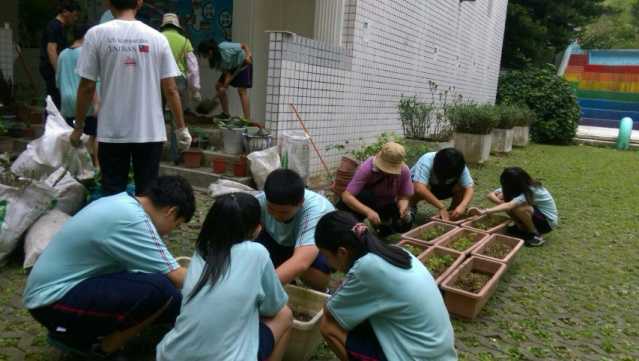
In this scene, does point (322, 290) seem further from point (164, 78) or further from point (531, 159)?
point (531, 159)

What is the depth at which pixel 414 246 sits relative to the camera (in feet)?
14.1

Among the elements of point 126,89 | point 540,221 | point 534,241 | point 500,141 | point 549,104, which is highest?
point 549,104

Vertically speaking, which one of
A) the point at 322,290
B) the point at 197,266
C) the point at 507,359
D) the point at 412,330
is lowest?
the point at 507,359

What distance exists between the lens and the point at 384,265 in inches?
87.7

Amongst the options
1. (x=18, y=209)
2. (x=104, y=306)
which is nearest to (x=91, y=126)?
(x=18, y=209)

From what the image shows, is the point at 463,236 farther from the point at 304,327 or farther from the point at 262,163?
the point at 304,327

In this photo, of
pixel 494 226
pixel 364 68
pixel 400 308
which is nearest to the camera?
pixel 400 308

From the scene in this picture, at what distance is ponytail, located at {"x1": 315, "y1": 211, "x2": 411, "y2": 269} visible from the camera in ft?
7.47

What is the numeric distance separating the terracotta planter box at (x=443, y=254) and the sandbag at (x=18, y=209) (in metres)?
2.84

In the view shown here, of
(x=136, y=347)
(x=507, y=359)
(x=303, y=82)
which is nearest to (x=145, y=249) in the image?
(x=136, y=347)

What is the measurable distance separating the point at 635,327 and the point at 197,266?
3.17 meters

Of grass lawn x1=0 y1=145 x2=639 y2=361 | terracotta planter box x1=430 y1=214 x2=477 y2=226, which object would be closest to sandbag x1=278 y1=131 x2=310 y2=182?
grass lawn x1=0 y1=145 x2=639 y2=361

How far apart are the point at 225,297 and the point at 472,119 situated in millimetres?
8500

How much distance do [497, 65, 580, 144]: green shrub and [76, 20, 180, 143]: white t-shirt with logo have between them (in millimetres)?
14586
